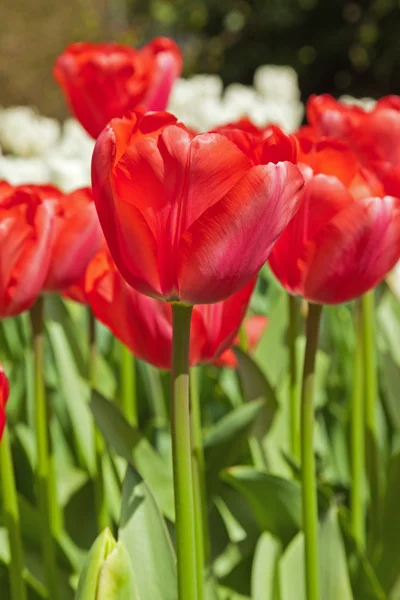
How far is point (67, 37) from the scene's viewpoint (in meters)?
6.59

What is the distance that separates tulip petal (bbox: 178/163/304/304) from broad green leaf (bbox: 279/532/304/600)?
0.36 meters

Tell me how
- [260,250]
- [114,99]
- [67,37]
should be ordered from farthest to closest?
[67,37]
[114,99]
[260,250]

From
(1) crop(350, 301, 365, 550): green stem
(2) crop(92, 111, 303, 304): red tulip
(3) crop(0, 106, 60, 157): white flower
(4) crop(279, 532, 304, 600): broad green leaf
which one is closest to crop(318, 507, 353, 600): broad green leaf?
(4) crop(279, 532, 304, 600): broad green leaf

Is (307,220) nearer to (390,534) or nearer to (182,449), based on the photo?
(182,449)

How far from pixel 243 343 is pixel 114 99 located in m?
0.35

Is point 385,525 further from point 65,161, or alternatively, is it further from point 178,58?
point 65,161

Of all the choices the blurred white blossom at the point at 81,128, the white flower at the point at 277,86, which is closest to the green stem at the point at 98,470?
the blurred white blossom at the point at 81,128

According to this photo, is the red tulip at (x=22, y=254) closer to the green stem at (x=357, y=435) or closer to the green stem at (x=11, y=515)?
the green stem at (x=11, y=515)

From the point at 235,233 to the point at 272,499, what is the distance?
42 cm

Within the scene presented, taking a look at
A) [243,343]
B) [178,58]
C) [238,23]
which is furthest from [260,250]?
[238,23]

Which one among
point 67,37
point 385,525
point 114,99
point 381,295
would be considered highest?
point 67,37

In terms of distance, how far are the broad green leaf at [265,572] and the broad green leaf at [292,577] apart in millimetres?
19

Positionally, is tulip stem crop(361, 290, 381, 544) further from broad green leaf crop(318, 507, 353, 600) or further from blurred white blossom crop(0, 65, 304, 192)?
blurred white blossom crop(0, 65, 304, 192)

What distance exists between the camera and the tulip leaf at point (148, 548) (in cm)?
62
